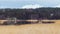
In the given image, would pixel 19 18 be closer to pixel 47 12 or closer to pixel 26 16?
pixel 26 16

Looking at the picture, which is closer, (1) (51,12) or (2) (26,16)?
(1) (51,12)

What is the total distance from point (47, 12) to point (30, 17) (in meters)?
2.94

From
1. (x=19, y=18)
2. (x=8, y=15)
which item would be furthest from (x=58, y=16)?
(x=8, y=15)

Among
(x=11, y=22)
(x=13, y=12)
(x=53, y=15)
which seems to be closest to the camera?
(x=11, y=22)

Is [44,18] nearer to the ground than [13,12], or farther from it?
nearer to the ground

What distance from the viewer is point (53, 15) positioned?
22922mm

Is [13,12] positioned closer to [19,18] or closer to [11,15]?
[11,15]

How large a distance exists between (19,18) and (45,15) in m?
3.61

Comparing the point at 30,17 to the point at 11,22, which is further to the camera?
the point at 30,17

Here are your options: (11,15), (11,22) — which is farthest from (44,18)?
(11,22)

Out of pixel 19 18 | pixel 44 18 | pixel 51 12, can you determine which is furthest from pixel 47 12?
pixel 19 18

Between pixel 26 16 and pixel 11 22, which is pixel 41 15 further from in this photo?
pixel 11 22

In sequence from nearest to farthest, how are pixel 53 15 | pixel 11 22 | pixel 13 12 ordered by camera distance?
pixel 11 22
pixel 13 12
pixel 53 15

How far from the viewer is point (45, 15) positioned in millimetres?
23078
